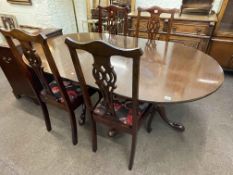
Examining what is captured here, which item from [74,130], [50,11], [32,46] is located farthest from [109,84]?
[50,11]

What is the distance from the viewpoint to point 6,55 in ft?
5.22

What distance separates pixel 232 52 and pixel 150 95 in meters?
2.01

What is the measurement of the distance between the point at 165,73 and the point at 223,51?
1.69m

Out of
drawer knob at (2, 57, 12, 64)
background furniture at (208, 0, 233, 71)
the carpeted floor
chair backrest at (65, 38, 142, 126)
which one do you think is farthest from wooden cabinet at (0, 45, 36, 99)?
background furniture at (208, 0, 233, 71)

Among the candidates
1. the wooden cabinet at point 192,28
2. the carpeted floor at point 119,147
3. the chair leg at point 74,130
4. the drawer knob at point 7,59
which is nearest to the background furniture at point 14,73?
the drawer knob at point 7,59

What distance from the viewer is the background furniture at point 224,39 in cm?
213

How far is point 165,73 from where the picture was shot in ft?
3.69

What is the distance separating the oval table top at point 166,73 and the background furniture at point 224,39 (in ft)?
3.40

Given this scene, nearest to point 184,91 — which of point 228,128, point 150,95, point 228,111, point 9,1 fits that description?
point 150,95

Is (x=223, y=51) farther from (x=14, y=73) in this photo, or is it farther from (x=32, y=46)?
(x=14, y=73)

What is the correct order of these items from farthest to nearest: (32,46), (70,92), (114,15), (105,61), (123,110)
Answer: (114,15) → (70,92) → (123,110) → (32,46) → (105,61)

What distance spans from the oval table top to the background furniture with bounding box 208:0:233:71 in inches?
40.9

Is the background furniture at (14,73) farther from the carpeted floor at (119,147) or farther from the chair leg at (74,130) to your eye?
the chair leg at (74,130)

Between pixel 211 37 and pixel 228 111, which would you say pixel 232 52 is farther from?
pixel 228 111
